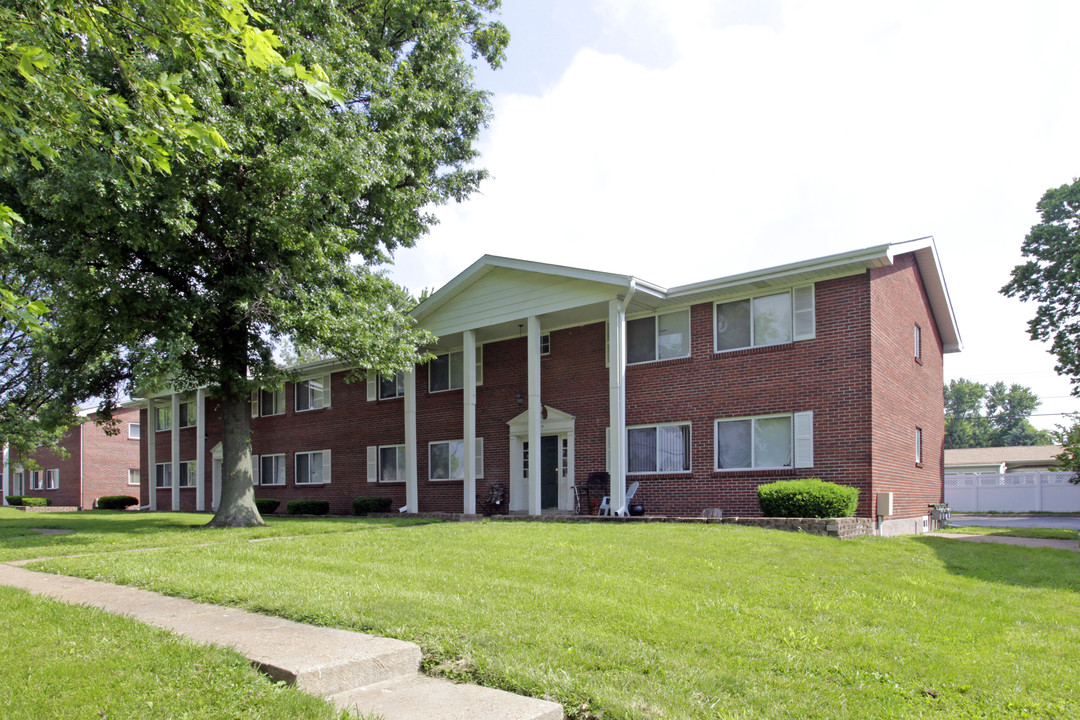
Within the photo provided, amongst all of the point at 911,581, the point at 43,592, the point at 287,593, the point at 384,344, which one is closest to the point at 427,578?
the point at 287,593

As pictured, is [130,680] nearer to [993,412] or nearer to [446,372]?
[446,372]

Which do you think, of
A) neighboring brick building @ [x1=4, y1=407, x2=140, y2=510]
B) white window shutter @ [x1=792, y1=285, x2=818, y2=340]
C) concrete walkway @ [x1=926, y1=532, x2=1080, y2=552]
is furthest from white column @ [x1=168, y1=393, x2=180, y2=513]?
concrete walkway @ [x1=926, y1=532, x2=1080, y2=552]

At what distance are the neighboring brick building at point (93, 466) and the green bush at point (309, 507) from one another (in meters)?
24.5

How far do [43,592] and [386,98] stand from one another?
12284 millimetres

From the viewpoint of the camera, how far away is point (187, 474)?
33.5 meters

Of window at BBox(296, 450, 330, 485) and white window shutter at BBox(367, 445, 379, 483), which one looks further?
window at BBox(296, 450, 330, 485)

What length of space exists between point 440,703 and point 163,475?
35.8 meters

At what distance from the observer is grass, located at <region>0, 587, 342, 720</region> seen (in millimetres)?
4102

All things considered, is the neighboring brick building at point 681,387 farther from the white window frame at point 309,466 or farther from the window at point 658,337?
the white window frame at point 309,466

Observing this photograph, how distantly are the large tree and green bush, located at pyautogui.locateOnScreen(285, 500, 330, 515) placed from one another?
8.36 m

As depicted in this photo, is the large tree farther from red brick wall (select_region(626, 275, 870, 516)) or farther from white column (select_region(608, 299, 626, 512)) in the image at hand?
red brick wall (select_region(626, 275, 870, 516))

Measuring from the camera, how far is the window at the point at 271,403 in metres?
29.0

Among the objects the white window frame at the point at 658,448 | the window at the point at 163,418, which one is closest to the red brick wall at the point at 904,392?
the white window frame at the point at 658,448

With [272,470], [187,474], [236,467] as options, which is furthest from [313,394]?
[236,467]
